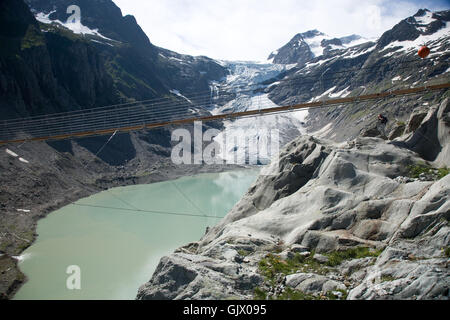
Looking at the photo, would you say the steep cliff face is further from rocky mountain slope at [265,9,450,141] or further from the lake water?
rocky mountain slope at [265,9,450,141]

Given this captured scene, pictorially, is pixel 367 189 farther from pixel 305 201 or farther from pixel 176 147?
pixel 176 147

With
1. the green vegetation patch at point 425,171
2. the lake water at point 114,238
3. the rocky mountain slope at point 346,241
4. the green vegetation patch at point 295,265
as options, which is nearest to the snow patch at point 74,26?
the lake water at point 114,238

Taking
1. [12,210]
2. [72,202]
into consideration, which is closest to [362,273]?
[12,210]

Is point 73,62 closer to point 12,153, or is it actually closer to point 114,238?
point 12,153

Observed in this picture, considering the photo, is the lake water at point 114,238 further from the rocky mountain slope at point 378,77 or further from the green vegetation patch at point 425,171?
the rocky mountain slope at point 378,77

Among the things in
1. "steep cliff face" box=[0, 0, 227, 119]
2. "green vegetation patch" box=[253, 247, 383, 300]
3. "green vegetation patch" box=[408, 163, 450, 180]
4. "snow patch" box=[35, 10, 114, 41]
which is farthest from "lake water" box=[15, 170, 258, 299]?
"snow patch" box=[35, 10, 114, 41]

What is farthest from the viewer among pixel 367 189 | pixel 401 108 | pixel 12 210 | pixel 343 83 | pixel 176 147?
pixel 343 83
